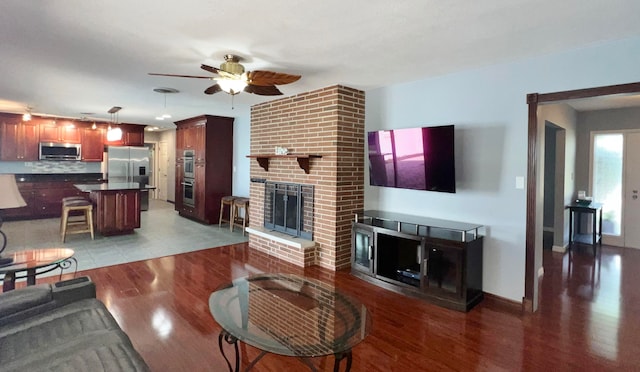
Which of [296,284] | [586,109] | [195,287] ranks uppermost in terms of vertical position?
[586,109]

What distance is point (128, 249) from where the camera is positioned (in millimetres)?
4957

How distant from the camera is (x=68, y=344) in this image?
1677 mm

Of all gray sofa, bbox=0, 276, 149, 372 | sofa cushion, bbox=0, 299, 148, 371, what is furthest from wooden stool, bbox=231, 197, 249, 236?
sofa cushion, bbox=0, 299, 148, 371

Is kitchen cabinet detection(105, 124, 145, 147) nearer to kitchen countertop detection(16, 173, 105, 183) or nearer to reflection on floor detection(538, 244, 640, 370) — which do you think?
kitchen countertop detection(16, 173, 105, 183)

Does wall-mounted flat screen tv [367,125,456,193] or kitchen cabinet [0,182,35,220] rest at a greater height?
wall-mounted flat screen tv [367,125,456,193]

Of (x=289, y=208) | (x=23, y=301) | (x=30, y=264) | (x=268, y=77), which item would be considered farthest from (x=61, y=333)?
(x=289, y=208)

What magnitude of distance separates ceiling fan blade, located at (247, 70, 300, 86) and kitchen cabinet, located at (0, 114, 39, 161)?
7334 millimetres

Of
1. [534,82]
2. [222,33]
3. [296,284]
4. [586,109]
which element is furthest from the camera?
[586,109]

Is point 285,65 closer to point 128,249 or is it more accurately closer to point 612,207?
point 128,249

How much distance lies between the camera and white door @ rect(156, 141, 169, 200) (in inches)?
422

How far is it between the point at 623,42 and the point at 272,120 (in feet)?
12.7

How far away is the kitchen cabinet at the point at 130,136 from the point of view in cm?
850

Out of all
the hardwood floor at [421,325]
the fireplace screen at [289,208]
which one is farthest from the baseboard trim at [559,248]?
the fireplace screen at [289,208]

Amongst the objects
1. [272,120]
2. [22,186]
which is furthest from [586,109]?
[22,186]
